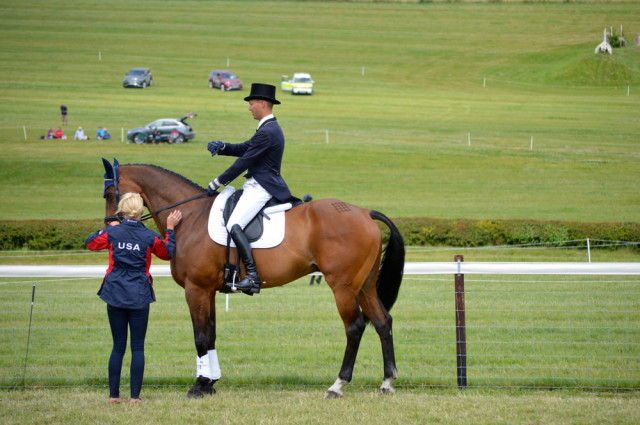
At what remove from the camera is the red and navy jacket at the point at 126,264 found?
5441mm

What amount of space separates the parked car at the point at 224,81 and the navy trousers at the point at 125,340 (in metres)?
44.2

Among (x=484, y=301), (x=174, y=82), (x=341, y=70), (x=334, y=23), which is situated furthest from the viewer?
(x=334, y=23)

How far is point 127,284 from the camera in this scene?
5.46 meters

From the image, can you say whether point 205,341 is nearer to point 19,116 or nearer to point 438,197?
point 438,197

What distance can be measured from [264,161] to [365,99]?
42032 mm

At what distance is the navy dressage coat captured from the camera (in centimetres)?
621

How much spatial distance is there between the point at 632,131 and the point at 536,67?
23.1 metres

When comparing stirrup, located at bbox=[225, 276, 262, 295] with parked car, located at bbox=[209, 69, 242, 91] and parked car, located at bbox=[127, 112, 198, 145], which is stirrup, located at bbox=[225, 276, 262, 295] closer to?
parked car, located at bbox=[127, 112, 198, 145]

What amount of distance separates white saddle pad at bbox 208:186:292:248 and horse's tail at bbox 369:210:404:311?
91cm

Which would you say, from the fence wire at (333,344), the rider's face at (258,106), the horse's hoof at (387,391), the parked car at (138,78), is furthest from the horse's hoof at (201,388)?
the parked car at (138,78)

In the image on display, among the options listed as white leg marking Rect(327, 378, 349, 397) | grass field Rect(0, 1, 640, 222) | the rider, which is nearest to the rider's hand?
the rider

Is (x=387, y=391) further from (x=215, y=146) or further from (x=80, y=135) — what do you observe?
(x=80, y=135)

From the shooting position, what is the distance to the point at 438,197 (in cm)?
2639

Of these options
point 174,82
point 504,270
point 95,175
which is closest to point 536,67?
point 174,82
